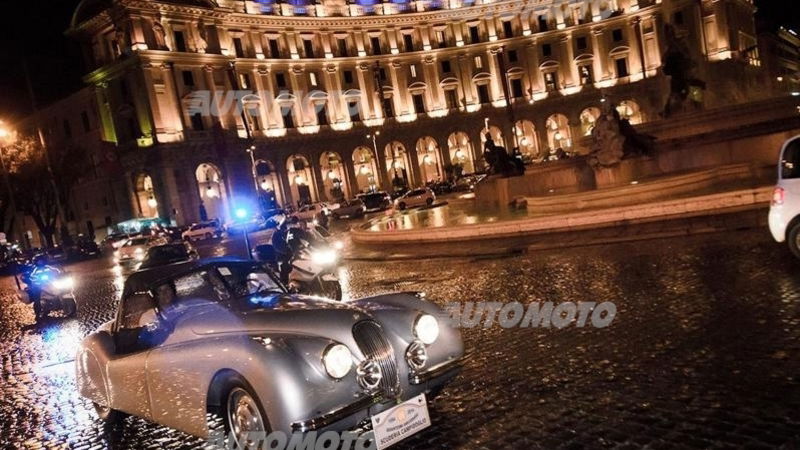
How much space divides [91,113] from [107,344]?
6136 centimetres

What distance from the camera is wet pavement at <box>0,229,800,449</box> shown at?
4.22 metres

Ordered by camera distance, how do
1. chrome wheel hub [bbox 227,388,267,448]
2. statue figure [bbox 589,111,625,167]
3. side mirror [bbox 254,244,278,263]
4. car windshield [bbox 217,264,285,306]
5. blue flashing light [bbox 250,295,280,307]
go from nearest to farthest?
chrome wheel hub [bbox 227,388,267,448], blue flashing light [bbox 250,295,280,307], car windshield [bbox 217,264,285,306], side mirror [bbox 254,244,278,263], statue figure [bbox 589,111,625,167]

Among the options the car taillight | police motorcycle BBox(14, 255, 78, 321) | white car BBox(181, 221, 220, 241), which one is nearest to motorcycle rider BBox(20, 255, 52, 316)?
police motorcycle BBox(14, 255, 78, 321)

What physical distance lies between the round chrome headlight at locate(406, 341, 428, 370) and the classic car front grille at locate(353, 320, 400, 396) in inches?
A: 7.0

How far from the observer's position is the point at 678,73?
23.2m

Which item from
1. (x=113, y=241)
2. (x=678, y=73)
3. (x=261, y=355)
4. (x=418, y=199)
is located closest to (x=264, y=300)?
(x=261, y=355)

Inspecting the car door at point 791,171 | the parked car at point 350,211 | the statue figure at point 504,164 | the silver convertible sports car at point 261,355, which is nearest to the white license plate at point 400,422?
the silver convertible sports car at point 261,355

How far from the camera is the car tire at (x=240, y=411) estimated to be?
4258 mm

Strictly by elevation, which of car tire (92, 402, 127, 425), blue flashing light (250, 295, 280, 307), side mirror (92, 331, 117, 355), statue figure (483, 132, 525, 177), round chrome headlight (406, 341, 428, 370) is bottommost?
car tire (92, 402, 127, 425)

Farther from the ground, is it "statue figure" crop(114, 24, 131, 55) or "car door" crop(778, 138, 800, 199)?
"statue figure" crop(114, 24, 131, 55)

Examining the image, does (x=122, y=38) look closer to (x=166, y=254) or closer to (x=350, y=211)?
(x=350, y=211)

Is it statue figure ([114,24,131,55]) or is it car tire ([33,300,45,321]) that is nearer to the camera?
car tire ([33,300,45,321])

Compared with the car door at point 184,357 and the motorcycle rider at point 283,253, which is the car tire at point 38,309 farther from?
the car door at point 184,357

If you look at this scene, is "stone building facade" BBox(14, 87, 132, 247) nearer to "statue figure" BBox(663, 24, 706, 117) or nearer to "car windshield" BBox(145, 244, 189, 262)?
"car windshield" BBox(145, 244, 189, 262)
